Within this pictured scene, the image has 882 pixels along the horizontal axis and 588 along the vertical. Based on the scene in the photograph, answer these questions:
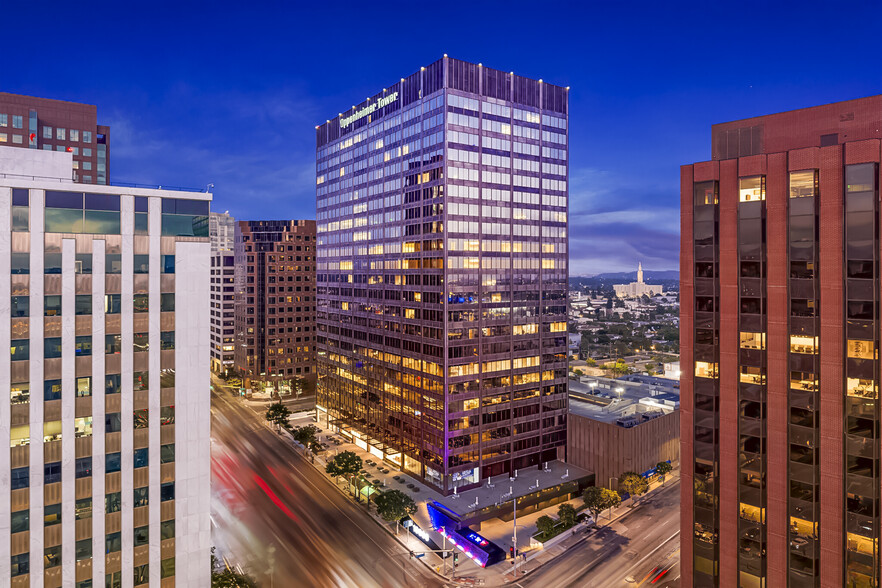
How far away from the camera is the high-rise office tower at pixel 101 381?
1671 inches

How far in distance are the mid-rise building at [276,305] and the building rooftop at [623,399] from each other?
9547 centimetres

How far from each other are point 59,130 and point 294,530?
104 meters

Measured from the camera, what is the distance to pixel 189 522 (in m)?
48.5

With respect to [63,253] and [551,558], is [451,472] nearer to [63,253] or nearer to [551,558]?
[551,558]

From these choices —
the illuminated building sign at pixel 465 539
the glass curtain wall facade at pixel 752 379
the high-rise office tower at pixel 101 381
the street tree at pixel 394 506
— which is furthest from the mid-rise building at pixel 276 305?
the glass curtain wall facade at pixel 752 379

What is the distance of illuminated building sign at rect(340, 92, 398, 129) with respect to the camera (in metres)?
107

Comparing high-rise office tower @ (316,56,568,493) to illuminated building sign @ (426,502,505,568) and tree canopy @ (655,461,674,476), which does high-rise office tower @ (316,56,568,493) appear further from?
tree canopy @ (655,461,674,476)

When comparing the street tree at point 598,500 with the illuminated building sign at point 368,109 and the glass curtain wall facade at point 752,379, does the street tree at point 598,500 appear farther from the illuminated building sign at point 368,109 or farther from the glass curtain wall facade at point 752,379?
the illuminated building sign at point 368,109

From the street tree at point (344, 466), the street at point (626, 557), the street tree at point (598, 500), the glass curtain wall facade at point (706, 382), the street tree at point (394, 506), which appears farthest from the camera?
the street tree at point (344, 466)

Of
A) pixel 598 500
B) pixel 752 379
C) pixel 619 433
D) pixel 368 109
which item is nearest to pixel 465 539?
pixel 598 500

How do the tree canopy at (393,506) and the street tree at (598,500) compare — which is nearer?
the tree canopy at (393,506)

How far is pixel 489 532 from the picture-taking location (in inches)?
3098

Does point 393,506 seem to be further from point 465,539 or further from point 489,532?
point 489,532

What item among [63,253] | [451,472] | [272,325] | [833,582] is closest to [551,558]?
[451,472]
